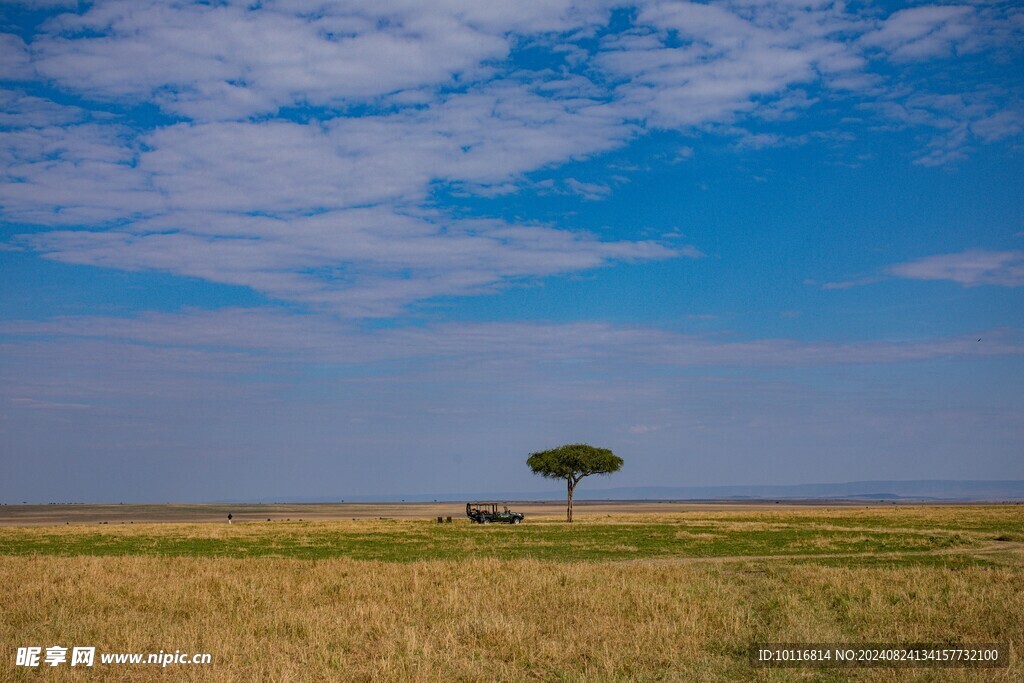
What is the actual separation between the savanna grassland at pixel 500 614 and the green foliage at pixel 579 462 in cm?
5220

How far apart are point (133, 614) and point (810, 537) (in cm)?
4559

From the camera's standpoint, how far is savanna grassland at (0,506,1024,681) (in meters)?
15.9

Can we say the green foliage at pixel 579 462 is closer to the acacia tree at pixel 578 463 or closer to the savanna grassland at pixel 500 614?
the acacia tree at pixel 578 463

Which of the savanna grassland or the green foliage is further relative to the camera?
the green foliage

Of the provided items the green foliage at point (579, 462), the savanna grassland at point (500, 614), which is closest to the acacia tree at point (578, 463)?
the green foliage at point (579, 462)

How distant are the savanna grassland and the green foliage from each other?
52.2 m

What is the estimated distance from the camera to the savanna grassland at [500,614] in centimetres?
1589

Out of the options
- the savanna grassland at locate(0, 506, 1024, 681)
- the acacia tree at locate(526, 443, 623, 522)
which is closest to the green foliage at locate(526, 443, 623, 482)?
the acacia tree at locate(526, 443, 623, 522)

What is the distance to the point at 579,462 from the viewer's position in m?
92.6

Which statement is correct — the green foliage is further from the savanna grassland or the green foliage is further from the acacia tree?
the savanna grassland

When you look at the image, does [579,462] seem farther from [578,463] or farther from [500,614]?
[500,614]

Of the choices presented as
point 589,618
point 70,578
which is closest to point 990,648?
point 589,618

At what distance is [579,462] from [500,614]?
2854 inches

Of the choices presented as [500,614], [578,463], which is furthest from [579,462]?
[500,614]
